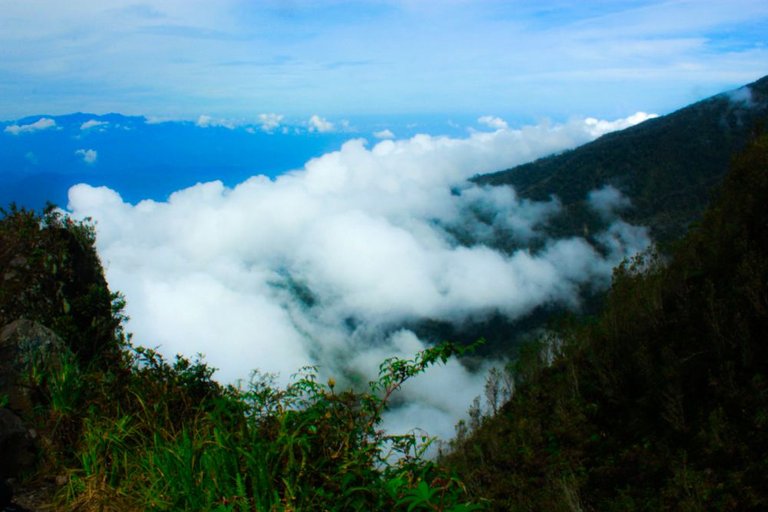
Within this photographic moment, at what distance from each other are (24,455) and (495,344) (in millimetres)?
135012

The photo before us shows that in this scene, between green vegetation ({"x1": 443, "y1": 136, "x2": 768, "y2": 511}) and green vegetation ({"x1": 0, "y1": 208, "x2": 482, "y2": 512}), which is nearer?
green vegetation ({"x1": 0, "y1": 208, "x2": 482, "y2": 512})

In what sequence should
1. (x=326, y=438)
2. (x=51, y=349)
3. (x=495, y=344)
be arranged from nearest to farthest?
(x=326, y=438) → (x=51, y=349) → (x=495, y=344)

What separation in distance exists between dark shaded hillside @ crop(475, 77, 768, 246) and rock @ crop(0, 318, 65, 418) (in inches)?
4387

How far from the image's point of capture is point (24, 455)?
150 inches

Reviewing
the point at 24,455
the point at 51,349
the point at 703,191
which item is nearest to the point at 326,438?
the point at 24,455

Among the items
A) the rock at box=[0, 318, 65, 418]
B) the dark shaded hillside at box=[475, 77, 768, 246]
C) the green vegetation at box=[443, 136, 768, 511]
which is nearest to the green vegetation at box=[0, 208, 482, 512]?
the rock at box=[0, 318, 65, 418]

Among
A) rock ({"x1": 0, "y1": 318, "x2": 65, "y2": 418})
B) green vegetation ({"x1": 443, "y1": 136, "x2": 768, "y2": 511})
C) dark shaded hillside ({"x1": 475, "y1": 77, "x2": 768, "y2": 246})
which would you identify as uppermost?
dark shaded hillside ({"x1": 475, "y1": 77, "x2": 768, "y2": 246})

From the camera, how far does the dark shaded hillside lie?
122 m

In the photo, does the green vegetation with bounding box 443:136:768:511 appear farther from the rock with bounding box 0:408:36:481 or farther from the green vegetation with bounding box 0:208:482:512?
the rock with bounding box 0:408:36:481

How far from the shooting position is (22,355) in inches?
185

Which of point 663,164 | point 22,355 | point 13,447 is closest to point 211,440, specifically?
point 13,447

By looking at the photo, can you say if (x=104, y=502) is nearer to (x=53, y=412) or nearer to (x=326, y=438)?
(x=53, y=412)

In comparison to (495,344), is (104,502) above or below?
below

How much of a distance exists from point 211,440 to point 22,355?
2.38 m
